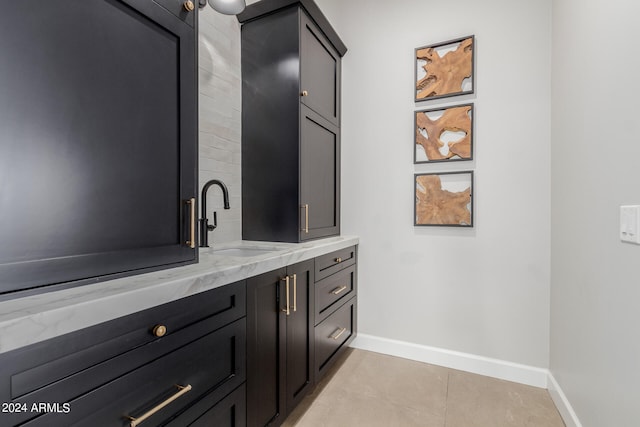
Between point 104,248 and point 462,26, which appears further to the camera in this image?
point 462,26

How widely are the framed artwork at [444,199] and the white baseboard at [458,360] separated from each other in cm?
96

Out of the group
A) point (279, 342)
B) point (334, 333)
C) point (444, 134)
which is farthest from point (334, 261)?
point (444, 134)

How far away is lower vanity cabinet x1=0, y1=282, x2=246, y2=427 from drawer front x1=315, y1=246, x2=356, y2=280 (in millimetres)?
751

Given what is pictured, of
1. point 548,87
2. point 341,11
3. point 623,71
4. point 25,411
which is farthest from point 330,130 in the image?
point 25,411

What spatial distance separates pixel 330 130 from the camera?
2387 millimetres

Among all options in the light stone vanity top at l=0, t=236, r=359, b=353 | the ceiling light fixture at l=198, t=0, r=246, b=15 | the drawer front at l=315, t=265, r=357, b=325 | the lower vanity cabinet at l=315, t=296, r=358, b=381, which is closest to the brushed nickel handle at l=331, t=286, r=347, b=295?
the drawer front at l=315, t=265, r=357, b=325

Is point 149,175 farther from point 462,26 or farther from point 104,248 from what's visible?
point 462,26

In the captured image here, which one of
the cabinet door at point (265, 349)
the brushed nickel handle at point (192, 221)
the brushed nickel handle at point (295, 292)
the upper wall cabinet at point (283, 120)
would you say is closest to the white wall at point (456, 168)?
the upper wall cabinet at point (283, 120)

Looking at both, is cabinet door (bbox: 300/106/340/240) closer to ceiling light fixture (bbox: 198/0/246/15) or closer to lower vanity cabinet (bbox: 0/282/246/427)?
ceiling light fixture (bbox: 198/0/246/15)

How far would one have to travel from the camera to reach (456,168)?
2193 mm

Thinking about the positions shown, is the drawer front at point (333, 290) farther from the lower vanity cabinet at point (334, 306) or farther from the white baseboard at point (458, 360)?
the white baseboard at point (458, 360)

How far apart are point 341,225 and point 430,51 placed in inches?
59.6

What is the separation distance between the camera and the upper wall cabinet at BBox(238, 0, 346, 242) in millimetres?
1940

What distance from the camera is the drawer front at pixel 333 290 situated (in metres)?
1.90
